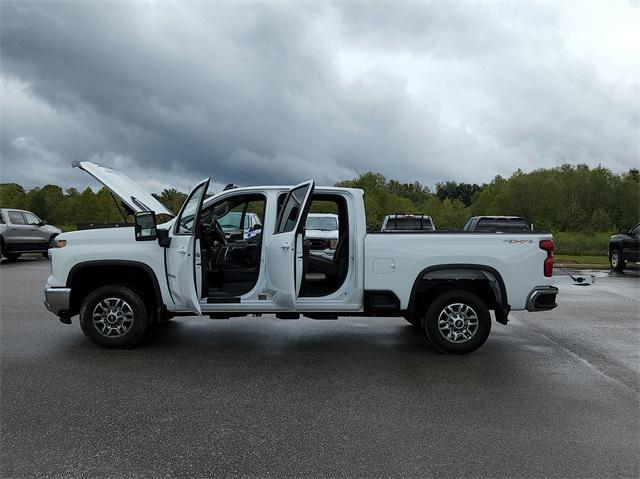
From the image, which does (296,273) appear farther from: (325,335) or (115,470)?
(115,470)

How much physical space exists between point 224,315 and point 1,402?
2.48 metres

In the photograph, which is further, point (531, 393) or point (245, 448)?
point (531, 393)

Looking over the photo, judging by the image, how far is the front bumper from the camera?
20.7ft

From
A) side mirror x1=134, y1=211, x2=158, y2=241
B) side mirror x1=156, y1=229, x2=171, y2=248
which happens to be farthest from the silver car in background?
side mirror x1=156, y1=229, x2=171, y2=248

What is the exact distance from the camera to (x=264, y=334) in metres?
7.44

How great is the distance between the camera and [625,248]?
17.5m

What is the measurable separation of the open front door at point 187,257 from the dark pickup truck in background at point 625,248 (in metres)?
15.7

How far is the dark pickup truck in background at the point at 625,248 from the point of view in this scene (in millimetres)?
17156

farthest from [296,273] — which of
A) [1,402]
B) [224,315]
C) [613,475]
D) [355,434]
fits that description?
[613,475]

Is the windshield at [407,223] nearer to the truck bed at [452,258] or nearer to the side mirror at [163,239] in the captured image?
the truck bed at [452,258]

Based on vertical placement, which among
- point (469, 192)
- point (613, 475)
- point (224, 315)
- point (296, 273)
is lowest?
point (613, 475)

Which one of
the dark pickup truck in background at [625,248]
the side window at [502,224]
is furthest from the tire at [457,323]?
the dark pickup truck in background at [625,248]

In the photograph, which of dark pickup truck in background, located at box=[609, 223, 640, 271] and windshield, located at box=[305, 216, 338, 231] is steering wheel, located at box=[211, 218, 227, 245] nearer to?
windshield, located at box=[305, 216, 338, 231]

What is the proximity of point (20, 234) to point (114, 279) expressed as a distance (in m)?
14.4
